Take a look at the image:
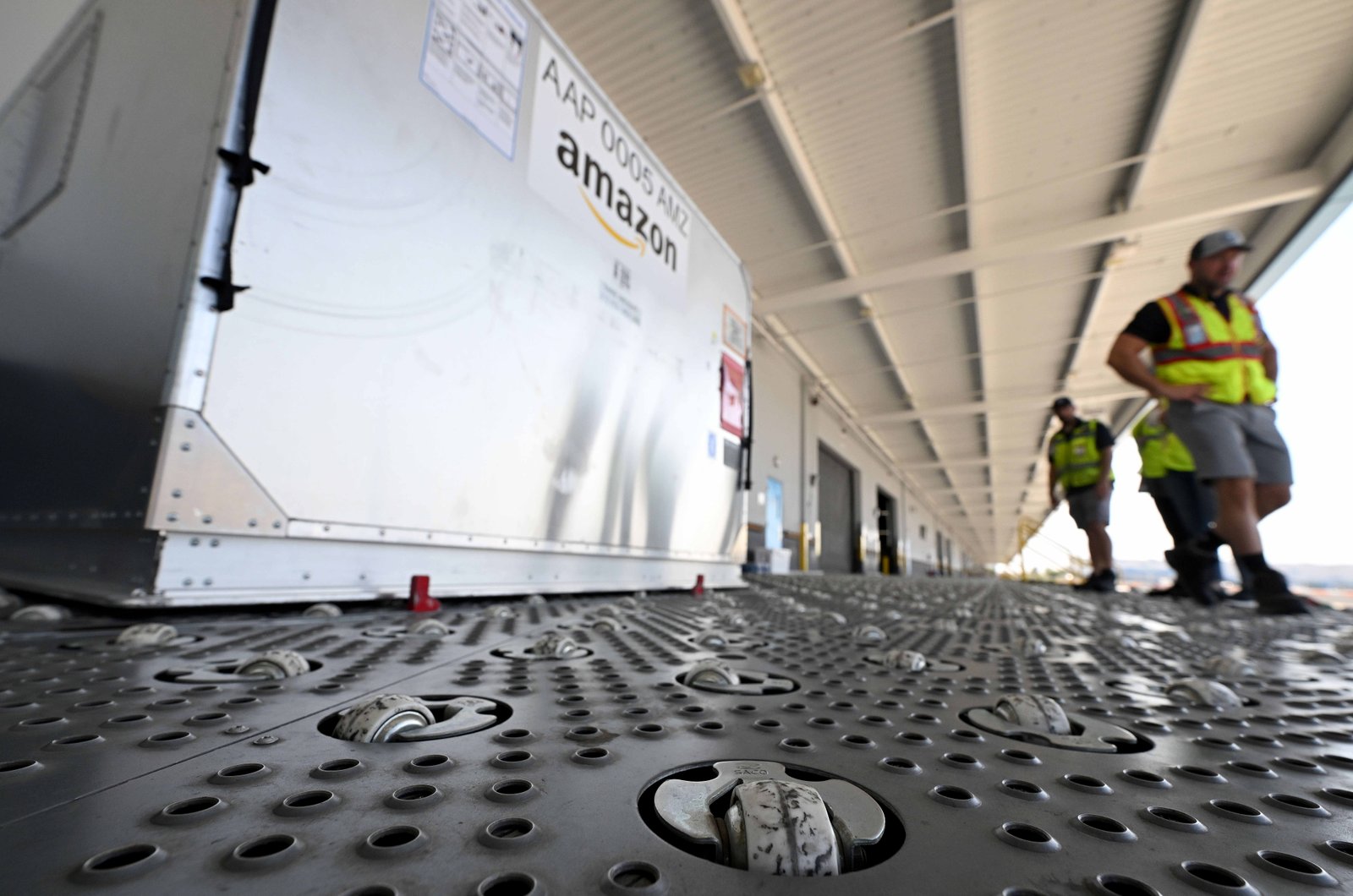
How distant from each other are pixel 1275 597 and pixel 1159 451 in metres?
1.87

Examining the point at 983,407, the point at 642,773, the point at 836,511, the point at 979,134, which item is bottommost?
the point at 642,773

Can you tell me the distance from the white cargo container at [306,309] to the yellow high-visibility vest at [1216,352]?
2723 mm

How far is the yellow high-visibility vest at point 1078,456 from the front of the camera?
15.0 ft

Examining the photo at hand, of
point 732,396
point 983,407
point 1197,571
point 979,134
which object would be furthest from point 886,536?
point 732,396

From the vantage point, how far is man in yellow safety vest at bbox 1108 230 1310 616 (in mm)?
2500

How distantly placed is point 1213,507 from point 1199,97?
156 inches

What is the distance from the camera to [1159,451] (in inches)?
159

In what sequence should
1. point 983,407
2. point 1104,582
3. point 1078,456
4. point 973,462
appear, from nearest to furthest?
point 1104,582
point 1078,456
point 983,407
point 973,462

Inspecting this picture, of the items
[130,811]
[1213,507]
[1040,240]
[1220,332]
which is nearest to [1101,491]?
[1213,507]

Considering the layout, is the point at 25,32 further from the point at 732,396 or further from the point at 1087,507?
the point at 1087,507

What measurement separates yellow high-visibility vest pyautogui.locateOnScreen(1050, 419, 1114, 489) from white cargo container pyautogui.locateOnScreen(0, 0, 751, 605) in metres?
4.15

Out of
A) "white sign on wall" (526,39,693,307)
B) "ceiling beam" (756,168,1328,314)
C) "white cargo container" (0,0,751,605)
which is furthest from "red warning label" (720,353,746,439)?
"ceiling beam" (756,168,1328,314)

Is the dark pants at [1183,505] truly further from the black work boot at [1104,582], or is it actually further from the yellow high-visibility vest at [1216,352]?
the yellow high-visibility vest at [1216,352]

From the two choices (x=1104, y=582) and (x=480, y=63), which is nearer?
(x=480, y=63)
